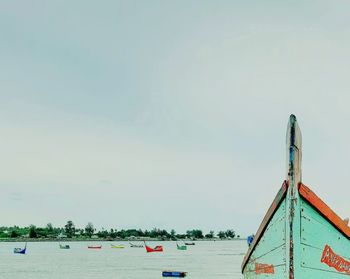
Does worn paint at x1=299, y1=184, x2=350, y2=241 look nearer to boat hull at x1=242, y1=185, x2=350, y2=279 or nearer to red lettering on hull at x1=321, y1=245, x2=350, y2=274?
boat hull at x1=242, y1=185, x2=350, y2=279

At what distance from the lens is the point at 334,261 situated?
806cm

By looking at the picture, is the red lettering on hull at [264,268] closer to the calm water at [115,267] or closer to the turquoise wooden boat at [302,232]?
the turquoise wooden boat at [302,232]

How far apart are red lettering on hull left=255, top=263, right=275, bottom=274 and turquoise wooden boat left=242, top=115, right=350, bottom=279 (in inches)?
7.3

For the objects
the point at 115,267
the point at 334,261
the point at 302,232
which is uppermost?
the point at 302,232

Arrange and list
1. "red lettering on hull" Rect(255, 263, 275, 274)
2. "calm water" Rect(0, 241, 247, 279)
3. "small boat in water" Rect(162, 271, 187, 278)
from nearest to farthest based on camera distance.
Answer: "red lettering on hull" Rect(255, 263, 275, 274) < "small boat in water" Rect(162, 271, 187, 278) < "calm water" Rect(0, 241, 247, 279)

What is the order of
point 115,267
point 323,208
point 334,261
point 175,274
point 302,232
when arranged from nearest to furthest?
point 302,232
point 323,208
point 334,261
point 175,274
point 115,267

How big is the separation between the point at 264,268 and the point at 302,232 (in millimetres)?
1936

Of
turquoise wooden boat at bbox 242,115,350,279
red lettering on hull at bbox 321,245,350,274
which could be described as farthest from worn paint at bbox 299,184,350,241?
red lettering on hull at bbox 321,245,350,274

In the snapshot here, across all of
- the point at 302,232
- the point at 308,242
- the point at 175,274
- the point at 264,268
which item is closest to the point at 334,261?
the point at 308,242

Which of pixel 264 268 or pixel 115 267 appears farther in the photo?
pixel 115 267

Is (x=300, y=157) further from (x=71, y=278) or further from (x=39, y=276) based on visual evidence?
(x=39, y=276)

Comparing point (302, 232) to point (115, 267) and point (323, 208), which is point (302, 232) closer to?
point (323, 208)

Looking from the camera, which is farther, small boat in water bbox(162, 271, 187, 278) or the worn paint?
small boat in water bbox(162, 271, 187, 278)

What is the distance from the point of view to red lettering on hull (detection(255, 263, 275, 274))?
339 inches
